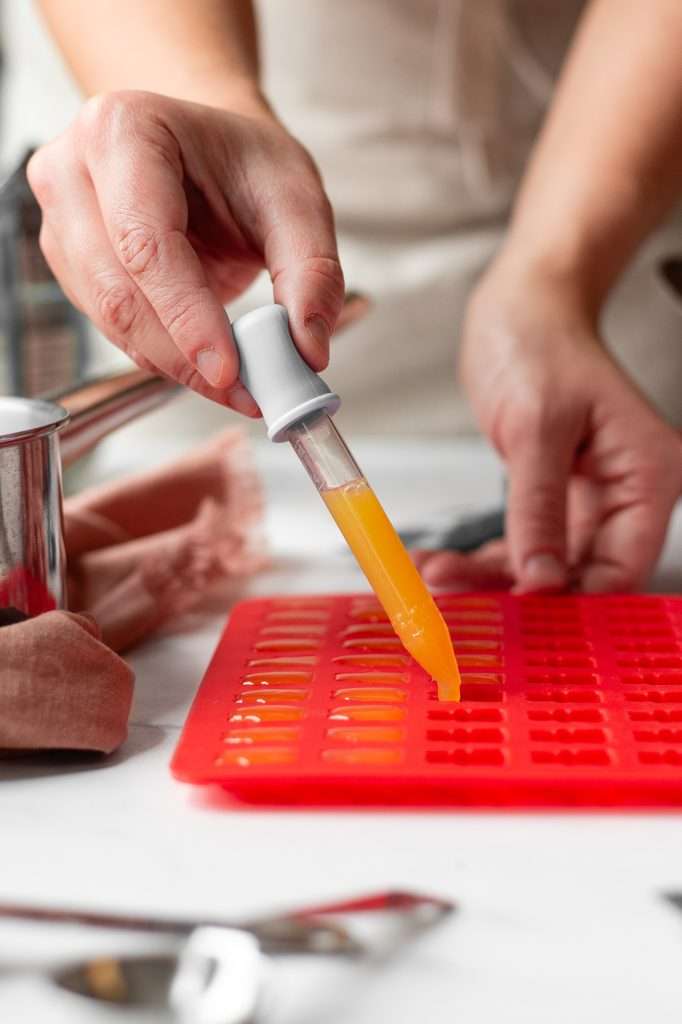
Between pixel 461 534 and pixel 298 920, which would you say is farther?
pixel 461 534

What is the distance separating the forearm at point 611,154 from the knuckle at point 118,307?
355mm

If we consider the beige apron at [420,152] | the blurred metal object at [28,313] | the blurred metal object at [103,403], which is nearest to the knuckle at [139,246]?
the blurred metal object at [103,403]

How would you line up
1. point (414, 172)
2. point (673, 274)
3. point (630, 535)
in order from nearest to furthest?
point (630, 535)
point (673, 274)
point (414, 172)

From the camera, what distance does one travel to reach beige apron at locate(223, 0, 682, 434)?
985 mm

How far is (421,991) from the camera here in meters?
0.34

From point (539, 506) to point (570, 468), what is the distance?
41mm

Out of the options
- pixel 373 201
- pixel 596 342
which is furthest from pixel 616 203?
pixel 373 201

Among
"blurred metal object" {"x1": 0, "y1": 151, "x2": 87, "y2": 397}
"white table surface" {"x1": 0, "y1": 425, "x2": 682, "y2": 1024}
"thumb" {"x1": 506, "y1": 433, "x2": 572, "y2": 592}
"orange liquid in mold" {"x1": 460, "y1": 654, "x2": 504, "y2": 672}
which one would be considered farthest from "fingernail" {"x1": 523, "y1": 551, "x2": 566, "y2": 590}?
"blurred metal object" {"x1": 0, "y1": 151, "x2": 87, "y2": 397}

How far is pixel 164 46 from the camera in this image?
701 millimetres

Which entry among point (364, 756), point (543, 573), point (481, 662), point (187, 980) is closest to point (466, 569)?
point (543, 573)

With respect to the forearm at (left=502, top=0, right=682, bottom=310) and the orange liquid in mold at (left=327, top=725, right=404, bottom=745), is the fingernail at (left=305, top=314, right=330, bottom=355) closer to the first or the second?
the orange liquid in mold at (left=327, top=725, right=404, bottom=745)

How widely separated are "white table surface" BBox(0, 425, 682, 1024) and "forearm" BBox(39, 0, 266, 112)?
0.35 m

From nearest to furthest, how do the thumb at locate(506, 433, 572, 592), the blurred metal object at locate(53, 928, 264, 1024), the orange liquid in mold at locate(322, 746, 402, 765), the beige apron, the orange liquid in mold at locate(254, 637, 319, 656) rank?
1. the blurred metal object at locate(53, 928, 264, 1024)
2. the orange liquid in mold at locate(322, 746, 402, 765)
3. the orange liquid in mold at locate(254, 637, 319, 656)
4. the thumb at locate(506, 433, 572, 592)
5. the beige apron

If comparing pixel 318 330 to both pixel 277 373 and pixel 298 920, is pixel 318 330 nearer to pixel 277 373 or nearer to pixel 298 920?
pixel 277 373
